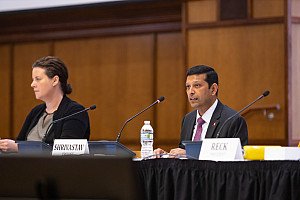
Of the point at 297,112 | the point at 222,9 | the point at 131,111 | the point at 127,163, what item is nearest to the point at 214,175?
the point at 127,163

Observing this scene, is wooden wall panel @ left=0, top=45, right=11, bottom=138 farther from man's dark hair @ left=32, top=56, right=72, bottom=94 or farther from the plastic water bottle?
the plastic water bottle

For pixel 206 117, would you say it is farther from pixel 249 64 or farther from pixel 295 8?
pixel 295 8

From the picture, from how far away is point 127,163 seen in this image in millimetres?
968

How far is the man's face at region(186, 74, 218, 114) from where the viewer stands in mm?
3264

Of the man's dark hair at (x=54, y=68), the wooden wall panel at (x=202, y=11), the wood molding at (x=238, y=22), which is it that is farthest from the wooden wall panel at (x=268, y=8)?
the man's dark hair at (x=54, y=68)

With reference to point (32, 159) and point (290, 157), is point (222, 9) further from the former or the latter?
point (32, 159)

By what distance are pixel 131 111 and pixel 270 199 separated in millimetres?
4720

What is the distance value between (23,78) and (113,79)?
5.09ft

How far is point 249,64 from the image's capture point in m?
5.47

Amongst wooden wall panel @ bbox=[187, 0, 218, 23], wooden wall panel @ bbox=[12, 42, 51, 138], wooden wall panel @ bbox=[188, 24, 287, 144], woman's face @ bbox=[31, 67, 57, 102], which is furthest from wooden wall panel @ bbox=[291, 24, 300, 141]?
wooden wall panel @ bbox=[12, 42, 51, 138]

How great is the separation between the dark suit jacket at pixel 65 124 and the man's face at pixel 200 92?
2.84ft

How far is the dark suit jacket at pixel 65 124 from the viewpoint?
3.34 meters

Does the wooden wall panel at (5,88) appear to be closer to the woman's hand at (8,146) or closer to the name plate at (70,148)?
the woman's hand at (8,146)

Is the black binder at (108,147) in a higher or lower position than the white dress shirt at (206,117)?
lower
